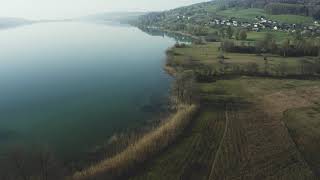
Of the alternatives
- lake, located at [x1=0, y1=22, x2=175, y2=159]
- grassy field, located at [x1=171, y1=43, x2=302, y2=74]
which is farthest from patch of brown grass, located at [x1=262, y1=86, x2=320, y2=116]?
lake, located at [x1=0, y1=22, x2=175, y2=159]

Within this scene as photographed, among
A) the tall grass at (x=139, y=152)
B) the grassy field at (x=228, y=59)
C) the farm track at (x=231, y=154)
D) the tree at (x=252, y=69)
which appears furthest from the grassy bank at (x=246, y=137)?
the grassy field at (x=228, y=59)

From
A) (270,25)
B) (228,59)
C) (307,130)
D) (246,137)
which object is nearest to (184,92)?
(246,137)

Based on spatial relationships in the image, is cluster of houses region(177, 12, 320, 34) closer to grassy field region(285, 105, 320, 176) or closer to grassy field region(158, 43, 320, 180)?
grassy field region(158, 43, 320, 180)

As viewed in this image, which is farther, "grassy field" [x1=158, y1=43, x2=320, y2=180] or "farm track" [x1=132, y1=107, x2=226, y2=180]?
"grassy field" [x1=158, y1=43, x2=320, y2=180]

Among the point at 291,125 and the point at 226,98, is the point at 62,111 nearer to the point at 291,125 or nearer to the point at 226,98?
the point at 226,98

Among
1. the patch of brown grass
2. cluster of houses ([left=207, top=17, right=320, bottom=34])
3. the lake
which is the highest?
cluster of houses ([left=207, top=17, right=320, bottom=34])

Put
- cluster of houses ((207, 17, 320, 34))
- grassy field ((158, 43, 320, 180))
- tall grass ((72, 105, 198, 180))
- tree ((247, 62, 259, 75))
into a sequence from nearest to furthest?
tall grass ((72, 105, 198, 180)) → grassy field ((158, 43, 320, 180)) → tree ((247, 62, 259, 75)) → cluster of houses ((207, 17, 320, 34))
